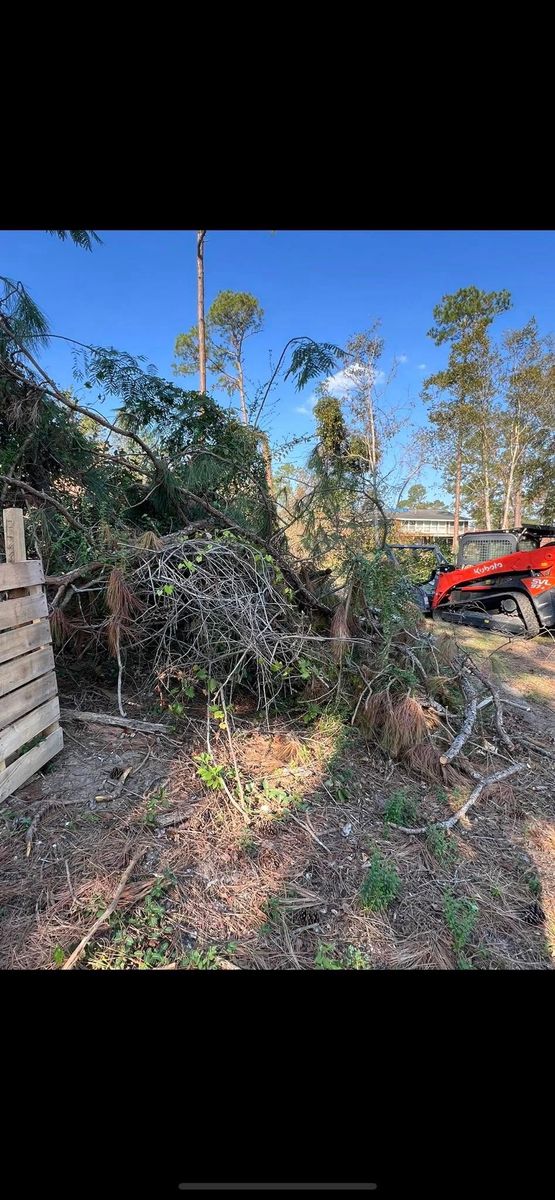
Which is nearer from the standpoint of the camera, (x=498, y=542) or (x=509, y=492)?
(x=498, y=542)

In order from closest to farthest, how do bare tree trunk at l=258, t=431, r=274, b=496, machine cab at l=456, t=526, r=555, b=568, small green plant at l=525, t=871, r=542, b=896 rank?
small green plant at l=525, t=871, r=542, b=896 → bare tree trunk at l=258, t=431, r=274, b=496 → machine cab at l=456, t=526, r=555, b=568

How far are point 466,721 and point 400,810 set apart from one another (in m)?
0.91

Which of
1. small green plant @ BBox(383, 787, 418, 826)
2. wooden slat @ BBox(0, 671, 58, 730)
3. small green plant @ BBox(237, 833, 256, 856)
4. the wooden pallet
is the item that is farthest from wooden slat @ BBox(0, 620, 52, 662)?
small green plant @ BBox(383, 787, 418, 826)

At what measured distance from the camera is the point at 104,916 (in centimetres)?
149

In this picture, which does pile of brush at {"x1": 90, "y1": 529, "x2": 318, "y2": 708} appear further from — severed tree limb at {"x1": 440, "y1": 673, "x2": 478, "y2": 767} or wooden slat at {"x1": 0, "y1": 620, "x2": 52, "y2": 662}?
severed tree limb at {"x1": 440, "y1": 673, "x2": 478, "y2": 767}

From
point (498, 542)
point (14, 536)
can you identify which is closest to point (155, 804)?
point (14, 536)

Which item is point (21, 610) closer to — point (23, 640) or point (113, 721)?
point (23, 640)

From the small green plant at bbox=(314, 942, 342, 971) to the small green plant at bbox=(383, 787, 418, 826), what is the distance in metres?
0.77

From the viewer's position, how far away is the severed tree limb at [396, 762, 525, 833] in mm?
2109

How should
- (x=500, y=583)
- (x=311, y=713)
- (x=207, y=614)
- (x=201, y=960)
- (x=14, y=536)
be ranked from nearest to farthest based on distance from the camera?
1. (x=201, y=960)
2. (x=14, y=536)
3. (x=207, y=614)
4. (x=311, y=713)
5. (x=500, y=583)
